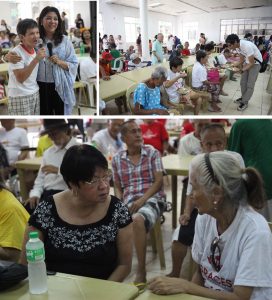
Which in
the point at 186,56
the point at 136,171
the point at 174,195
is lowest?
the point at 174,195

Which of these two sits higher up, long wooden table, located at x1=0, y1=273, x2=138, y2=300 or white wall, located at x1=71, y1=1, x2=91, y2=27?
white wall, located at x1=71, y1=1, x2=91, y2=27

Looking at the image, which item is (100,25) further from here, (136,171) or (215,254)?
(215,254)

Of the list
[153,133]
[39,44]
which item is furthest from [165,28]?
[153,133]

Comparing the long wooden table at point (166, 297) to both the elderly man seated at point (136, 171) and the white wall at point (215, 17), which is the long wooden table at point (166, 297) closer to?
the white wall at point (215, 17)

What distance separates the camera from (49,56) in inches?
78.0

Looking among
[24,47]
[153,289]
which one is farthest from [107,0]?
[153,289]

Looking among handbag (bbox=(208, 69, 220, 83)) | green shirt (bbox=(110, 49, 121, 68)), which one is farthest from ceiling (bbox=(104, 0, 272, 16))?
handbag (bbox=(208, 69, 220, 83))

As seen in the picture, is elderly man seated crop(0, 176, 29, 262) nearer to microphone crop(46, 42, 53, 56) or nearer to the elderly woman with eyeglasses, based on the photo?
the elderly woman with eyeglasses

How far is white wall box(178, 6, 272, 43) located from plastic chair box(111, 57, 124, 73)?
356 mm

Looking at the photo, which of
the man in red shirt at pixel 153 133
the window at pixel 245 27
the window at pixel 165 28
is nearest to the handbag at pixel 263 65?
the window at pixel 245 27

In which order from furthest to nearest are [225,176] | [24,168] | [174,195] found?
[174,195] < [24,168] < [225,176]

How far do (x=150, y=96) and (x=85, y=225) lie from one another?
1000 millimetres

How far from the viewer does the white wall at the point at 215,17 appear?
5.89ft

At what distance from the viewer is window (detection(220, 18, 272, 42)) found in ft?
5.91
